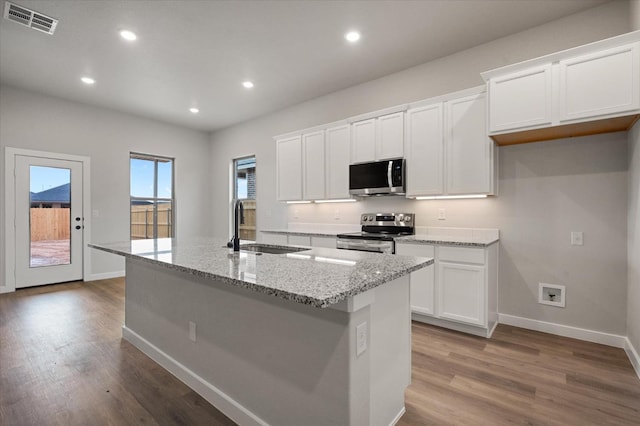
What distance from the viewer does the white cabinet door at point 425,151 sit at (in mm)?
3334

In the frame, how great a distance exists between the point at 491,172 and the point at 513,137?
14.1 inches

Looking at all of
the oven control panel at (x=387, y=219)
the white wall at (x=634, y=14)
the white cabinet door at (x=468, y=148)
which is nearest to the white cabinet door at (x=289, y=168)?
the oven control panel at (x=387, y=219)

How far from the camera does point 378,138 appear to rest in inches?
149

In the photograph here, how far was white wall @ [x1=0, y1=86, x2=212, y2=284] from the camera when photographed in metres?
4.63

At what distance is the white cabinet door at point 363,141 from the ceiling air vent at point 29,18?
3.22m

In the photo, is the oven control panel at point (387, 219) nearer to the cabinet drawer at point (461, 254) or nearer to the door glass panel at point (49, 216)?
the cabinet drawer at point (461, 254)

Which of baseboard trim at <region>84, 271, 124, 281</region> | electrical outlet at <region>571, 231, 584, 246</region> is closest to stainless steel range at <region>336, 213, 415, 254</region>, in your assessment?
electrical outlet at <region>571, 231, 584, 246</region>

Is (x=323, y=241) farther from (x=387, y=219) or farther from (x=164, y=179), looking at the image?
(x=164, y=179)

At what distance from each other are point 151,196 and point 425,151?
17.4 ft

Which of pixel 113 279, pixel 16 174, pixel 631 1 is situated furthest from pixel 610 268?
pixel 16 174

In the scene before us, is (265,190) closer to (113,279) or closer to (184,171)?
(184,171)

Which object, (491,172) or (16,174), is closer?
(491,172)

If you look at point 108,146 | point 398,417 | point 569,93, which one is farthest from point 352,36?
point 108,146

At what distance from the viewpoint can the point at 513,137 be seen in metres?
2.91
